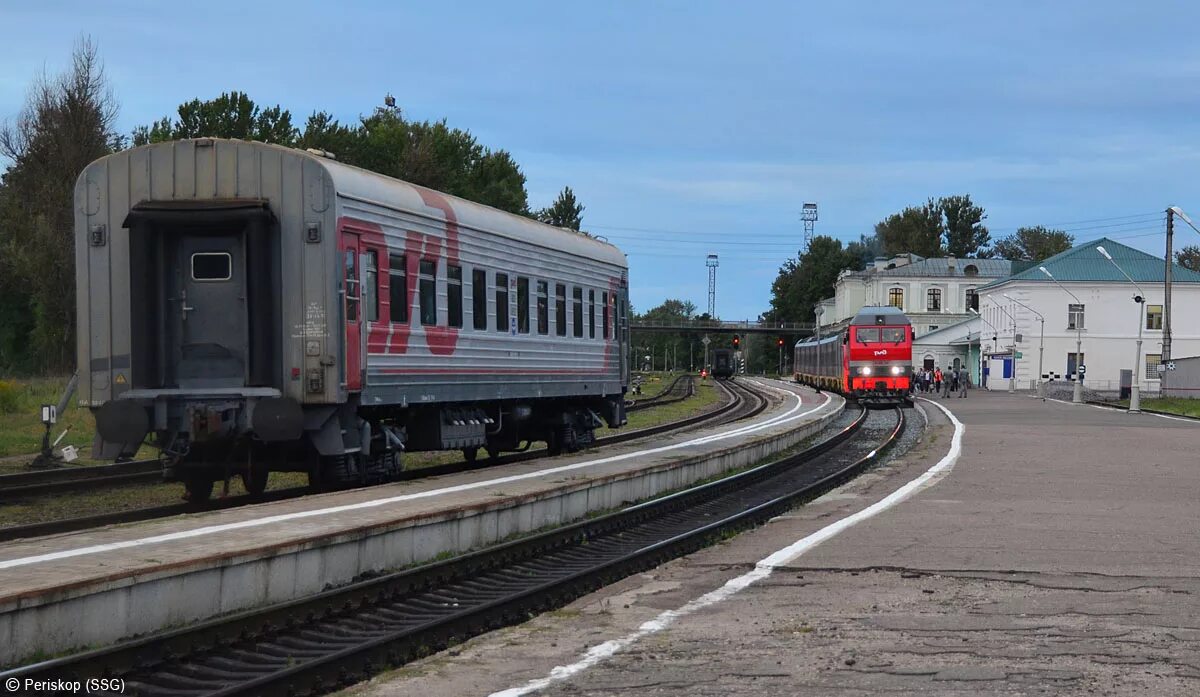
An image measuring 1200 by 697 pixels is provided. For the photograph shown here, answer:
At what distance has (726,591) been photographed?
1042 cm

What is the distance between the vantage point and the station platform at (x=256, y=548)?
24.9 feet

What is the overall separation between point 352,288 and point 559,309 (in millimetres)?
7056

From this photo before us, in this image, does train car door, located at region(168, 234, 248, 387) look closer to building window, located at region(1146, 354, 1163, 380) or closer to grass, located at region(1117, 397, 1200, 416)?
grass, located at region(1117, 397, 1200, 416)

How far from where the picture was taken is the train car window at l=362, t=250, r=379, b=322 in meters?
14.7

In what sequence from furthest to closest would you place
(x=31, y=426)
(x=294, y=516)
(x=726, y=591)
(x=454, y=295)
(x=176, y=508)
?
(x=31, y=426)
(x=454, y=295)
(x=176, y=508)
(x=294, y=516)
(x=726, y=591)

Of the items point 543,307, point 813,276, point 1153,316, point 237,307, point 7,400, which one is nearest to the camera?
point 237,307

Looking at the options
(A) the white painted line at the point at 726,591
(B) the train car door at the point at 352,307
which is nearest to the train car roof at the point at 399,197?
(B) the train car door at the point at 352,307

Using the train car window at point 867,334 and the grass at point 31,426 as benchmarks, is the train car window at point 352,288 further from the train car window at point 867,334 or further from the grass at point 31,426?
the train car window at point 867,334

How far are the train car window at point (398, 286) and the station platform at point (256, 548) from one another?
6.27 ft

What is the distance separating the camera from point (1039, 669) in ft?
24.1

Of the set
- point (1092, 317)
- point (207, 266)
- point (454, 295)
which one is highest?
point (1092, 317)

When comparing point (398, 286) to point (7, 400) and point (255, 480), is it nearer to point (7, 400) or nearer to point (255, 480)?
point (255, 480)

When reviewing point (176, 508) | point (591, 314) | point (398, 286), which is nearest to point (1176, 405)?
point (591, 314)

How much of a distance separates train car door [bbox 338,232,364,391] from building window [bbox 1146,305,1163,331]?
78.0 m
